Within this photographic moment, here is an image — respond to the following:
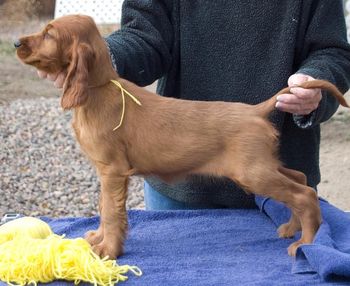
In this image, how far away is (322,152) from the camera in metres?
6.05

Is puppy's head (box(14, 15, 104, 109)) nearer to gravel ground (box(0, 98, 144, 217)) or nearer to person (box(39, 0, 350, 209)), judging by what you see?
person (box(39, 0, 350, 209))

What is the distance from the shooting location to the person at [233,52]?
2.32 m

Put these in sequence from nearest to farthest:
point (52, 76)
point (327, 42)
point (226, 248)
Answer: point (52, 76) < point (226, 248) < point (327, 42)

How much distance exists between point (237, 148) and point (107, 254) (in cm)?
44

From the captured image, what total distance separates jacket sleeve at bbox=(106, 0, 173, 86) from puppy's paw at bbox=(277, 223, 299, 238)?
0.68 m

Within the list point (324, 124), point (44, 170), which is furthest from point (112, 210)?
point (324, 124)

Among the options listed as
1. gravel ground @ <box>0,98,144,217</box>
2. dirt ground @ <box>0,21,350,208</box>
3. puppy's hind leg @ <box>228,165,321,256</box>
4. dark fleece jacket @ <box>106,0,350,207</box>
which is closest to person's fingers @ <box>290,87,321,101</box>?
puppy's hind leg @ <box>228,165,321,256</box>

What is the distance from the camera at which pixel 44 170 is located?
5.92 meters

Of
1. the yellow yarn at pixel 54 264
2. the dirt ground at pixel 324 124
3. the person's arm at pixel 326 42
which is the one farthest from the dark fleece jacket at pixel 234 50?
the dirt ground at pixel 324 124

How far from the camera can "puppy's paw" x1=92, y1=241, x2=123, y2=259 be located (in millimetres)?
1839

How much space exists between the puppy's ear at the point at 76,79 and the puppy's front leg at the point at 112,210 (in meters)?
0.22

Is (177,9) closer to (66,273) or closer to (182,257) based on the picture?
(182,257)

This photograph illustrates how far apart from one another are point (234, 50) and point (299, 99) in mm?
529

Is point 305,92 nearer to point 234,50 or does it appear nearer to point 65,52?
point 234,50
